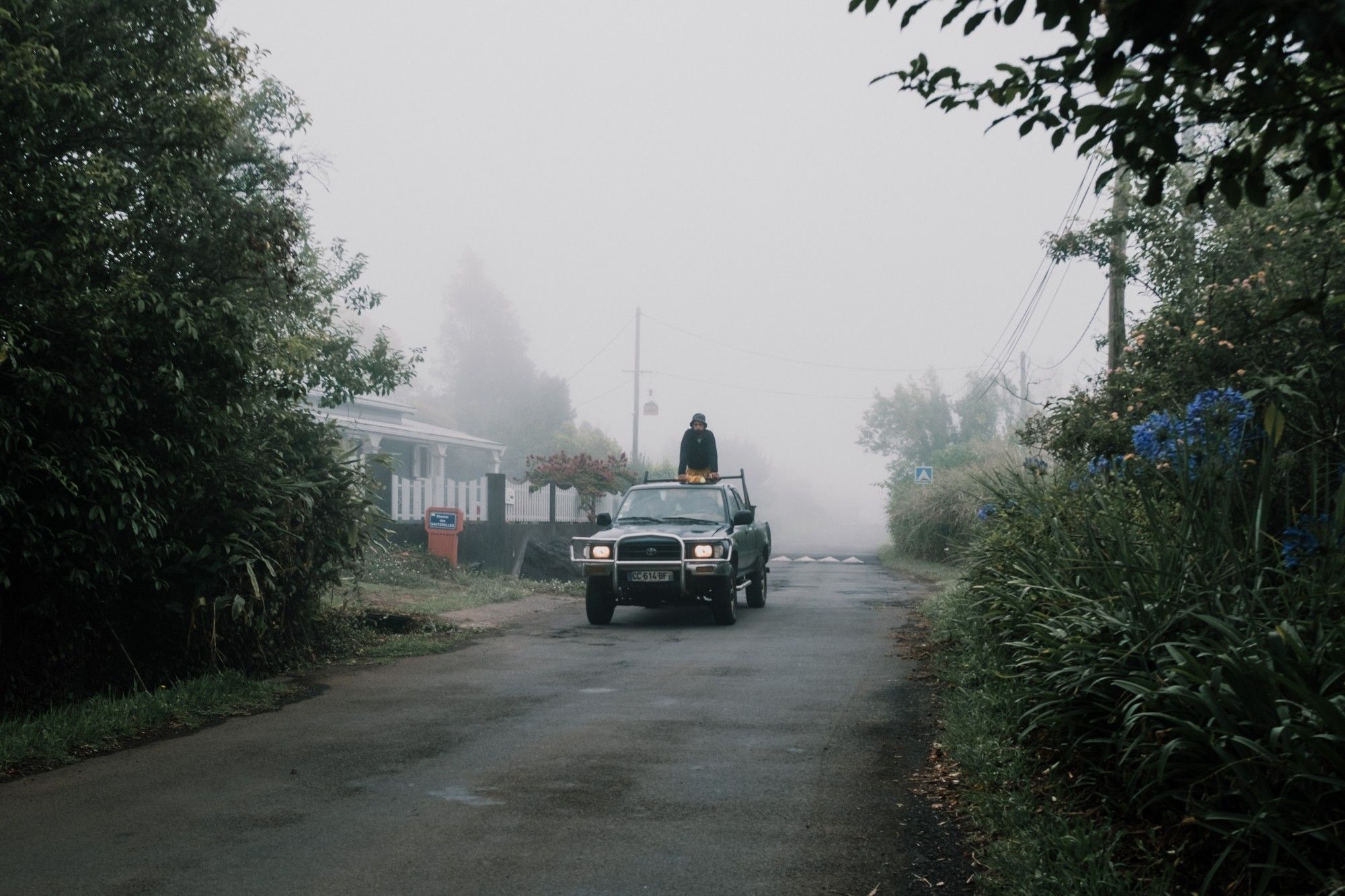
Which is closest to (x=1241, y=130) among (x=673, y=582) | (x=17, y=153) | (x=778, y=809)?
(x=778, y=809)

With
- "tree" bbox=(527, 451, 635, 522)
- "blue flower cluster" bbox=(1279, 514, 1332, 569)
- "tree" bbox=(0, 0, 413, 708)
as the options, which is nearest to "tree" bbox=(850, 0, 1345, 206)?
"blue flower cluster" bbox=(1279, 514, 1332, 569)

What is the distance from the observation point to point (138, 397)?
865 centimetres

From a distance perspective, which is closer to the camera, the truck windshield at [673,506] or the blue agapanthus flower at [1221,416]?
the blue agapanthus flower at [1221,416]

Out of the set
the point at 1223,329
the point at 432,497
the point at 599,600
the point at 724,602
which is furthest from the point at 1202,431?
the point at 432,497

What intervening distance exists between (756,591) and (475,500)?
29.5ft

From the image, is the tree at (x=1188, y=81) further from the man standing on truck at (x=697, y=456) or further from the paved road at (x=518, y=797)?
the man standing on truck at (x=697, y=456)

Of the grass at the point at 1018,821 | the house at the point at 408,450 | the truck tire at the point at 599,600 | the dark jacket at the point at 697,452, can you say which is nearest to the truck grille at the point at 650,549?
the truck tire at the point at 599,600

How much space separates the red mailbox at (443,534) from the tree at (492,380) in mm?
57391

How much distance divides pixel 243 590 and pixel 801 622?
7554 millimetres

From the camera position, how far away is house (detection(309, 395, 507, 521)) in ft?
76.6

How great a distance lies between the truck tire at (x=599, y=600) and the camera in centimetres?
1507

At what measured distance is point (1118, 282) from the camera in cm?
1608

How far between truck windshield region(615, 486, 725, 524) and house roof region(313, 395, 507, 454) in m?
13.1

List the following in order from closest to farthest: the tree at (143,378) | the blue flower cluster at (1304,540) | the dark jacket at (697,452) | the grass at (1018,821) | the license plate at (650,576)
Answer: the grass at (1018,821)
the blue flower cluster at (1304,540)
the tree at (143,378)
the license plate at (650,576)
the dark jacket at (697,452)
